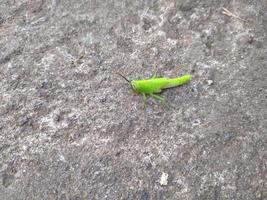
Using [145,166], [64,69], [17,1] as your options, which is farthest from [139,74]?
[17,1]

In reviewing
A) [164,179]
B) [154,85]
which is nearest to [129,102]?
[154,85]

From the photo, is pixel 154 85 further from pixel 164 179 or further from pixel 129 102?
pixel 164 179

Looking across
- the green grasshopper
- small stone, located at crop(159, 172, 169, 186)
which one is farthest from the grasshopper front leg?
small stone, located at crop(159, 172, 169, 186)

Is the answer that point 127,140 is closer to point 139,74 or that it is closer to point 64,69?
point 139,74

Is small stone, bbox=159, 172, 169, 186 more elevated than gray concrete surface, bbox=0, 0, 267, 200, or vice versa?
gray concrete surface, bbox=0, 0, 267, 200

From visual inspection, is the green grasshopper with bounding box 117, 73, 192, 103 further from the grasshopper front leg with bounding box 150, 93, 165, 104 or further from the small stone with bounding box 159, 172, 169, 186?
the small stone with bounding box 159, 172, 169, 186

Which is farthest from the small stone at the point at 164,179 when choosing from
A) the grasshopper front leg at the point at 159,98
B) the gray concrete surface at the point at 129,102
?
the grasshopper front leg at the point at 159,98

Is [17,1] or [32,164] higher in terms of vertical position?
[17,1]
